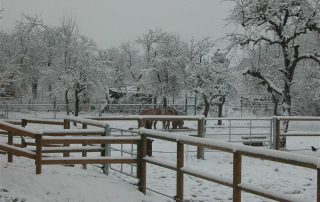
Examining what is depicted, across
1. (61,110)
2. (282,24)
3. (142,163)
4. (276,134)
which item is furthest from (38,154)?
(61,110)

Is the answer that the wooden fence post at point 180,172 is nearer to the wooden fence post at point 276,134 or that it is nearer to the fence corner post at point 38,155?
the fence corner post at point 38,155

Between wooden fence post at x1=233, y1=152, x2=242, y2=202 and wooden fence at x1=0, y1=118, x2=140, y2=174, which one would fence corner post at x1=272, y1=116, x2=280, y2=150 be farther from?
wooden fence post at x1=233, y1=152, x2=242, y2=202

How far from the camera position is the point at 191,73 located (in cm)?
4059

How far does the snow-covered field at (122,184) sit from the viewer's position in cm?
745

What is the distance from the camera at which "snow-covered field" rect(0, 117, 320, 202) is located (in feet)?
24.4

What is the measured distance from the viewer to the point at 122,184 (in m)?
8.86

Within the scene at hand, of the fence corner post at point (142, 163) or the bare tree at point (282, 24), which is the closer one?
the fence corner post at point (142, 163)

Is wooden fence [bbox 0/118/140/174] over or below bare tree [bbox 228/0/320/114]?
below

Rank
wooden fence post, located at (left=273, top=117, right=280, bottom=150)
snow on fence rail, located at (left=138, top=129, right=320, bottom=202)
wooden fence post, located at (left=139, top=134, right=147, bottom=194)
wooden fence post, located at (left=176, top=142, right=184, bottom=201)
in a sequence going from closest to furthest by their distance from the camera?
1. snow on fence rail, located at (left=138, top=129, right=320, bottom=202)
2. wooden fence post, located at (left=176, top=142, right=184, bottom=201)
3. wooden fence post, located at (left=139, top=134, right=147, bottom=194)
4. wooden fence post, located at (left=273, top=117, right=280, bottom=150)

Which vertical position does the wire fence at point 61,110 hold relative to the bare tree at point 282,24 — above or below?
below

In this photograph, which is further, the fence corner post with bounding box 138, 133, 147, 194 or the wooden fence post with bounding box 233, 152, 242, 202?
the fence corner post with bounding box 138, 133, 147, 194

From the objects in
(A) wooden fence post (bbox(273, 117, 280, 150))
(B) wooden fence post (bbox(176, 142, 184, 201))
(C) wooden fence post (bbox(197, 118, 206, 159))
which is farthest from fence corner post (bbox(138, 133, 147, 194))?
(A) wooden fence post (bbox(273, 117, 280, 150))

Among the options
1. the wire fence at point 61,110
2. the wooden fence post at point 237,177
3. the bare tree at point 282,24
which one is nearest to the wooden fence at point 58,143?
the wooden fence post at point 237,177

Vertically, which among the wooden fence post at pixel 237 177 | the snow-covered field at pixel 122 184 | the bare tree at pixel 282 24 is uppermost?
the bare tree at pixel 282 24
